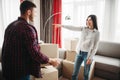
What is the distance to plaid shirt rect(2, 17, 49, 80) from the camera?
1411mm

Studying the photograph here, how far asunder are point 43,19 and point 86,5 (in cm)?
141

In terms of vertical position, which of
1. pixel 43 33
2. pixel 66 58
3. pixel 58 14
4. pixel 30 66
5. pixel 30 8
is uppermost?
pixel 58 14

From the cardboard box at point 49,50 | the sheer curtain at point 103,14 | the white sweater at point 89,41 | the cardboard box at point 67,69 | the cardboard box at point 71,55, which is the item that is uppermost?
the sheer curtain at point 103,14

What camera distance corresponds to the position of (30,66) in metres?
1.50

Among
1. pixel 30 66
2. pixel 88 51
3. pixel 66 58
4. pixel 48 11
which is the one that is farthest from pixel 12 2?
pixel 30 66

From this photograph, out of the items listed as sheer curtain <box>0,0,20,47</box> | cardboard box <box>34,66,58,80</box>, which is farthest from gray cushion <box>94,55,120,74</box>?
sheer curtain <box>0,0,20,47</box>

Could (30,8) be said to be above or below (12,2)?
below

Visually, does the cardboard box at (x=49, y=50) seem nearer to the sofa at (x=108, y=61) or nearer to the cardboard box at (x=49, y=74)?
the cardboard box at (x=49, y=74)

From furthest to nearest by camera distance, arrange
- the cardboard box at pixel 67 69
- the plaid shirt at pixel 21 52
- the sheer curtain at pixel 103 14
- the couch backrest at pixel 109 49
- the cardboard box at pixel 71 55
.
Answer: the sheer curtain at pixel 103 14
the couch backrest at pixel 109 49
the cardboard box at pixel 71 55
the cardboard box at pixel 67 69
the plaid shirt at pixel 21 52

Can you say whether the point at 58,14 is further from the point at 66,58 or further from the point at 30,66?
the point at 30,66

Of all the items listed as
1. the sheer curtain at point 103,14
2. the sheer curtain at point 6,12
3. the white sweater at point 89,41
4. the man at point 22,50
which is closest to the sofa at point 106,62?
the sheer curtain at point 103,14

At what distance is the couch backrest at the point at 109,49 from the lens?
3.51 metres

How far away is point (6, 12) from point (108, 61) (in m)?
2.77

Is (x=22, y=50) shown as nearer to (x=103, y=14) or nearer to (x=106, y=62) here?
(x=106, y=62)
